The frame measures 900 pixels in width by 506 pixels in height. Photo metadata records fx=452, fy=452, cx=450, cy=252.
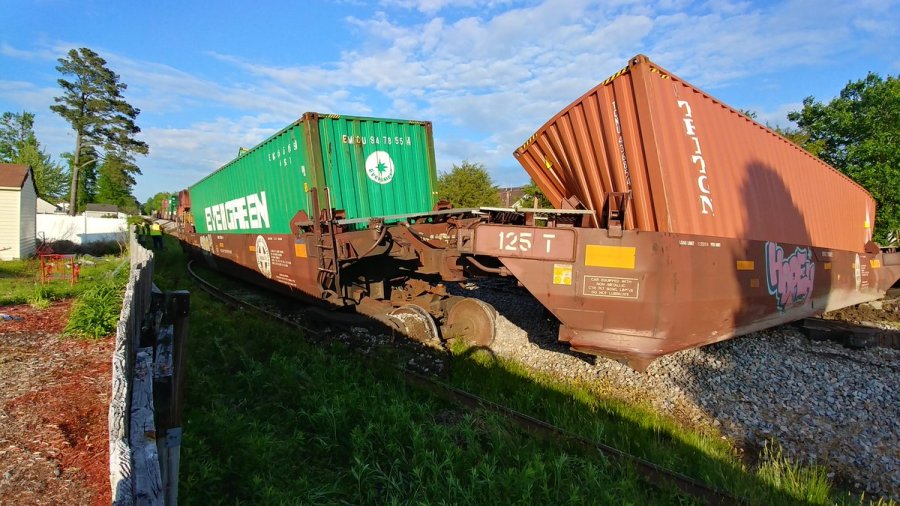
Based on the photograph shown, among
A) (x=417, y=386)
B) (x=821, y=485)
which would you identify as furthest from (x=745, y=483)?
(x=417, y=386)

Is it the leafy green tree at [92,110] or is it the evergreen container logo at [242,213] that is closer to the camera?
the evergreen container logo at [242,213]

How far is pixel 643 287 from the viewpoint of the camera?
15.2 ft

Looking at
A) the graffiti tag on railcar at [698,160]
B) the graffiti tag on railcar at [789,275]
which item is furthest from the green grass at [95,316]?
the graffiti tag on railcar at [789,275]

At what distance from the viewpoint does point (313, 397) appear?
175 inches

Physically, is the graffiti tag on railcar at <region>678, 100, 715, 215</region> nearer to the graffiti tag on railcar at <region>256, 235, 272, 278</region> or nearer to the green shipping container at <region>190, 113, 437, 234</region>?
the green shipping container at <region>190, 113, 437, 234</region>

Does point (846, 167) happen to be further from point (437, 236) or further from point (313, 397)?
point (313, 397)

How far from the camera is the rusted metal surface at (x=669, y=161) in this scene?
4902mm

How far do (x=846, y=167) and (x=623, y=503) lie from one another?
20172 millimetres

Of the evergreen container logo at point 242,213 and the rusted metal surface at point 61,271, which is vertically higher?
the evergreen container logo at point 242,213

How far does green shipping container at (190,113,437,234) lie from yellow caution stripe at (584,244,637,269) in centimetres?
423

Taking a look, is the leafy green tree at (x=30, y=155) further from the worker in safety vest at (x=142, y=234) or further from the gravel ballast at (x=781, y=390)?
the gravel ballast at (x=781, y=390)

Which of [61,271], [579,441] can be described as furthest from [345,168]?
[61,271]

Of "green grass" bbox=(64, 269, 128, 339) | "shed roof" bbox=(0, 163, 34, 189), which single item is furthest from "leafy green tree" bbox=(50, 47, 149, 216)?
"green grass" bbox=(64, 269, 128, 339)

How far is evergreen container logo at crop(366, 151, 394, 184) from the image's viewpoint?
26.1 ft
